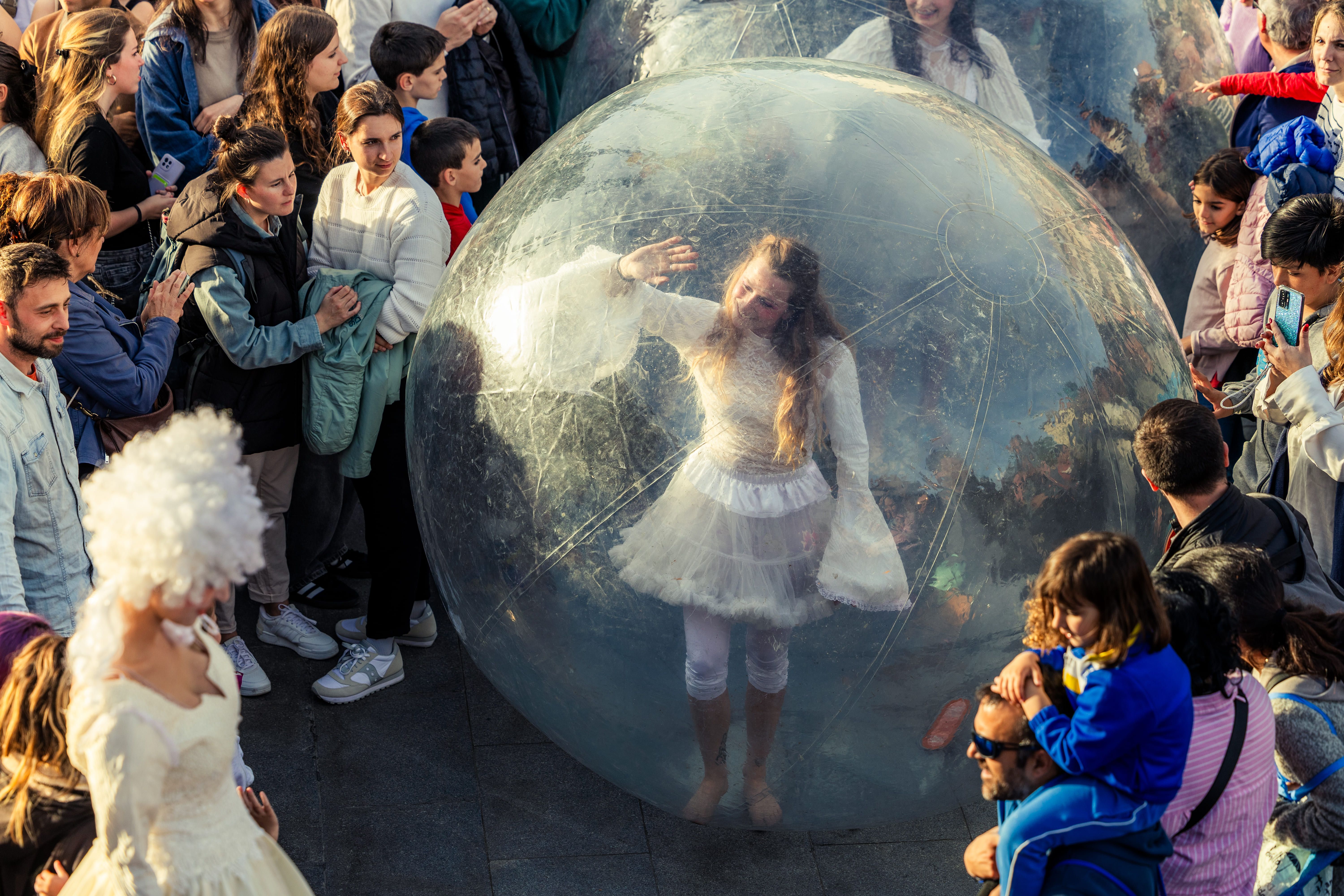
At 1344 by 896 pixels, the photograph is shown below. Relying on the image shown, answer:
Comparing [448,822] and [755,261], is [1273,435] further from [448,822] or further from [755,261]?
[448,822]

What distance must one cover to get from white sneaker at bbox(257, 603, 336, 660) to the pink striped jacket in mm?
3319

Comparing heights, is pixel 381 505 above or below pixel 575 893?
above

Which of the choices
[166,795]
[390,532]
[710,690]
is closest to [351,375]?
[390,532]

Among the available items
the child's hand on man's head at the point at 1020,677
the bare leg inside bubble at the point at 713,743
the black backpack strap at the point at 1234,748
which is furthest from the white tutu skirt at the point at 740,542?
the black backpack strap at the point at 1234,748

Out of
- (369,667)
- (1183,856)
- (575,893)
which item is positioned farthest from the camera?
(369,667)

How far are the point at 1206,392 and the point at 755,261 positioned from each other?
2.30 m

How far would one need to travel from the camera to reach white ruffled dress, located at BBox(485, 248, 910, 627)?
9.94 feet

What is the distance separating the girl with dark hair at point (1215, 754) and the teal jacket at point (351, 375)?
113 inches

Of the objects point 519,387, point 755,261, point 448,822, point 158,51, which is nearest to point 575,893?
point 448,822

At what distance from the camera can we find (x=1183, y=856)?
288 centimetres

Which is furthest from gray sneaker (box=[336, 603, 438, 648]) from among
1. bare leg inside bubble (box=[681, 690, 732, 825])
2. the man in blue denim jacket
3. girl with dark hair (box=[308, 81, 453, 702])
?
bare leg inside bubble (box=[681, 690, 732, 825])

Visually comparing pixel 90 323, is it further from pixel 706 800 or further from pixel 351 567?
pixel 706 800

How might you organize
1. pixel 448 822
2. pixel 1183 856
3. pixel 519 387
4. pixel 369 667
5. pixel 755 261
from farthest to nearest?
pixel 369 667, pixel 448 822, pixel 519 387, pixel 755 261, pixel 1183 856

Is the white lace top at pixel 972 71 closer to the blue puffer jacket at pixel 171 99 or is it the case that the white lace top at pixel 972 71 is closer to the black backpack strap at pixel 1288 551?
the black backpack strap at pixel 1288 551
